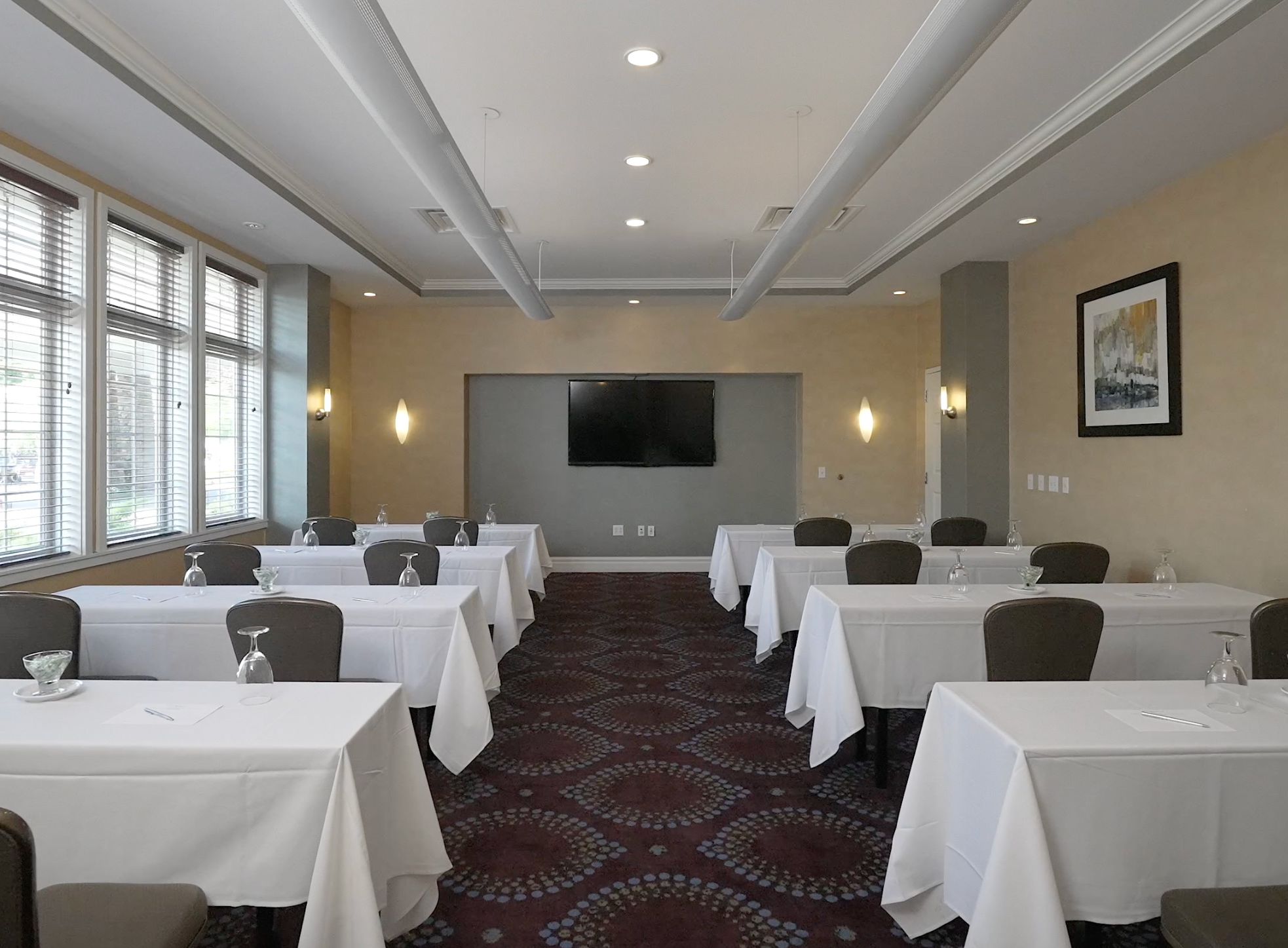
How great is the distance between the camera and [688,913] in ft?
8.02

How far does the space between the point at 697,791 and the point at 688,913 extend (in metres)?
0.89

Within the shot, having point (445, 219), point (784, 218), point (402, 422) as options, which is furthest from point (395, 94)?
point (402, 422)

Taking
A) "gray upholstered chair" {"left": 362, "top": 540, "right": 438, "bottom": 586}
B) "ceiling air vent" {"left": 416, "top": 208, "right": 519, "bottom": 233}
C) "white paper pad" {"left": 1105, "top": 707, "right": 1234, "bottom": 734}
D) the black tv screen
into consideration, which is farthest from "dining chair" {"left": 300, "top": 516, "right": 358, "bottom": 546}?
"white paper pad" {"left": 1105, "top": 707, "right": 1234, "bottom": 734}

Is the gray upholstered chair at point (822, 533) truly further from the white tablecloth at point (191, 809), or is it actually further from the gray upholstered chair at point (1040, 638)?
the white tablecloth at point (191, 809)

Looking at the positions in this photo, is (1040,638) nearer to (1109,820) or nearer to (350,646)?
(1109,820)

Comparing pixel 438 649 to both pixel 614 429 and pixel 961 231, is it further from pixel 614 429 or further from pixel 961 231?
pixel 614 429

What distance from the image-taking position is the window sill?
4.38 m

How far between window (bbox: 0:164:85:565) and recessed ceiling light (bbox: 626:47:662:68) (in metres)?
3.44

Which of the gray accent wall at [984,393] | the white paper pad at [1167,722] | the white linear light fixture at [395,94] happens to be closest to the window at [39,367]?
the white linear light fixture at [395,94]

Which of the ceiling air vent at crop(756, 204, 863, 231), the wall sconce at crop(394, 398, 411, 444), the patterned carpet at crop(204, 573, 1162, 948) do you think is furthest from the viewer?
the wall sconce at crop(394, 398, 411, 444)

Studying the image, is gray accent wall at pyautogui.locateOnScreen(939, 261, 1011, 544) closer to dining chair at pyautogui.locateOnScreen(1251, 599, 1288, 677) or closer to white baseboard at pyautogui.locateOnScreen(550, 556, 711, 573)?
white baseboard at pyautogui.locateOnScreen(550, 556, 711, 573)

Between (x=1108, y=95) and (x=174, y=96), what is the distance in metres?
4.72

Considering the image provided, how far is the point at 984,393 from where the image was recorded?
7078 mm

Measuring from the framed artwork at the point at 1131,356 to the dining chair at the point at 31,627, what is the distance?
5.89 m
